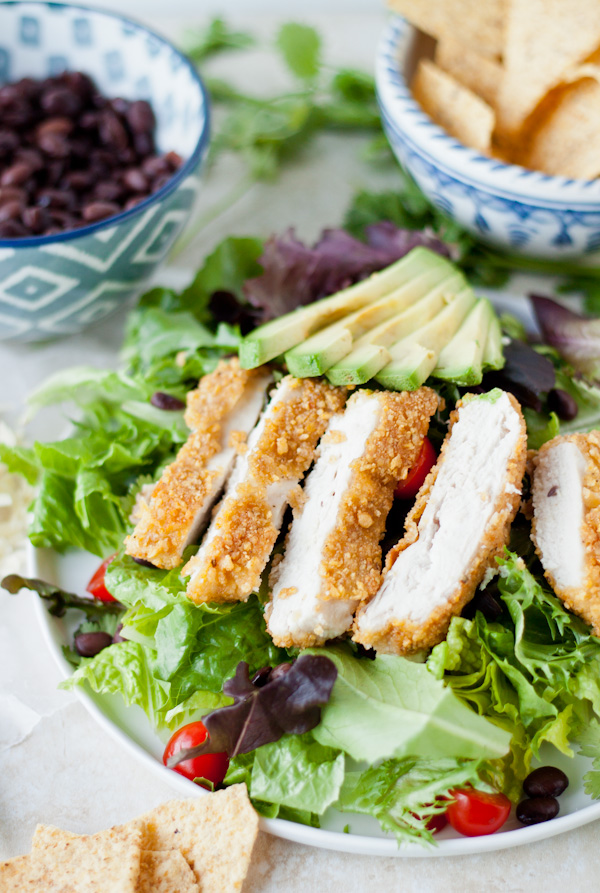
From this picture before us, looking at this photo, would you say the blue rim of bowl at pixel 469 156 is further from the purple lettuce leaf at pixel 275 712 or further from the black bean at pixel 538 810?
the black bean at pixel 538 810

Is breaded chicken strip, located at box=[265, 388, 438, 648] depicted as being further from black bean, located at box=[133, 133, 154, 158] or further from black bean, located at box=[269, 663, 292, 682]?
black bean, located at box=[133, 133, 154, 158]

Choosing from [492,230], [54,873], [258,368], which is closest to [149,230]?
[258,368]

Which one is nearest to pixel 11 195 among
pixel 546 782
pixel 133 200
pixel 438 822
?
pixel 133 200

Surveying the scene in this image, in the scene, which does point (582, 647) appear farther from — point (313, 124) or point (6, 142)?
point (313, 124)

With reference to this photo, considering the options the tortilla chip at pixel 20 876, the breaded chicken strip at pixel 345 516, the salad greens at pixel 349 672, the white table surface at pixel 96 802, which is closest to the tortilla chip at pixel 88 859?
the tortilla chip at pixel 20 876

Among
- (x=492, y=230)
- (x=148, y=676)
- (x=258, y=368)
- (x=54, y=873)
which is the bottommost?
(x=54, y=873)

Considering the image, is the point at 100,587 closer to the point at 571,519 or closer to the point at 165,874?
the point at 165,874

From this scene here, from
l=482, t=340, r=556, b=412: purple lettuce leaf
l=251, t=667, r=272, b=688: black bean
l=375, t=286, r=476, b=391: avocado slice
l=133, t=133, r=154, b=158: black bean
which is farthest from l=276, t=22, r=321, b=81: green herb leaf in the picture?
l=251, t=667, r=272, b=688: black bean
